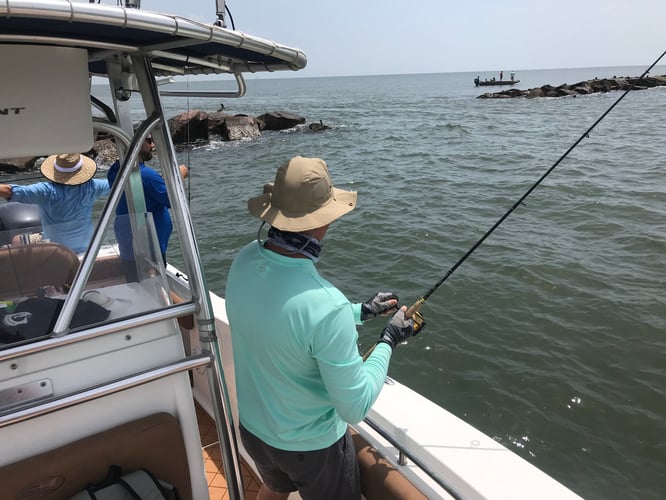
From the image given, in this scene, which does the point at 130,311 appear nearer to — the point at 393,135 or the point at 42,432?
the point at 42,432

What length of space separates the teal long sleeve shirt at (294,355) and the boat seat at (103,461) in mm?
350

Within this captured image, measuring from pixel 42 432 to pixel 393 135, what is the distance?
24.0m

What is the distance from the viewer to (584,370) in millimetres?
5691

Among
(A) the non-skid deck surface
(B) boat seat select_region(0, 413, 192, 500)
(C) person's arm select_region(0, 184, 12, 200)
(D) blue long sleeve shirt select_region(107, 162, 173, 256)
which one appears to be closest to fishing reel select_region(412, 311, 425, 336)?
(B) boat seat select_region(0, 413, 192, 500)

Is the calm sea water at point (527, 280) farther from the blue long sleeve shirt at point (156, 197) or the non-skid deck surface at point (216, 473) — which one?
the non-skid deck surface at point (216, 473)

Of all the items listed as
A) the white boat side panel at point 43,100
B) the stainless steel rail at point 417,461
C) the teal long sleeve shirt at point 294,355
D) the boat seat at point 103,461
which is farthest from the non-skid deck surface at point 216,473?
the white boat side panel at point 43,100

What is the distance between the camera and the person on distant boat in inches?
60.0

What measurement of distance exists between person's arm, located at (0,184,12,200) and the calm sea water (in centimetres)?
144

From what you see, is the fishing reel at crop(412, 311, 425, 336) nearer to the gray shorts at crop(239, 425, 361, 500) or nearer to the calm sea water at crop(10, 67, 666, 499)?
the gray shorts at crop(239, 425, 361, 500)

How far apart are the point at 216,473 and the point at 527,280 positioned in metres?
6.17

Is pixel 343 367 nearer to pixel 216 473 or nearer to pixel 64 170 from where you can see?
pixel 216 473

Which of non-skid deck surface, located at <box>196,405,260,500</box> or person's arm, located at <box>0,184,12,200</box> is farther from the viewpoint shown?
person's arm, located at <box>0,184,12,200</box>

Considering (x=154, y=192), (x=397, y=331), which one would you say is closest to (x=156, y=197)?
(x=154, y=192)

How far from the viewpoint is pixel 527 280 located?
7738mm
